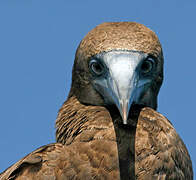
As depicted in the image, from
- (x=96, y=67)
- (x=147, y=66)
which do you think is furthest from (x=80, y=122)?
(x=147, y=66)

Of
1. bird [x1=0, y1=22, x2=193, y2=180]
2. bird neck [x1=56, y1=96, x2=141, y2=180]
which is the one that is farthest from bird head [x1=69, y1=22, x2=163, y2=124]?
bird neck [x1=56, y1=96, x2=141, y2=180]

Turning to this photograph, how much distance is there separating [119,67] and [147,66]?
481 mm

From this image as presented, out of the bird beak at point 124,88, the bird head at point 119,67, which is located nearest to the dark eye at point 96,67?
the bird head at point 119,67

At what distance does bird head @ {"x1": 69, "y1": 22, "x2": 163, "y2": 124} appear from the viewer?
16.6 feet

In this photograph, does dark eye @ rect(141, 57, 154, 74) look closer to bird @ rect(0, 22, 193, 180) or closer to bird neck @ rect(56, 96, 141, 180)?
bird @ rect(0, 22, 193, 180)

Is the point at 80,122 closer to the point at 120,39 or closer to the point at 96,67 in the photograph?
the point at 96,67

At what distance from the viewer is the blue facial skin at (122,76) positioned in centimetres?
501

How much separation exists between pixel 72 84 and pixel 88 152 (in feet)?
3.90

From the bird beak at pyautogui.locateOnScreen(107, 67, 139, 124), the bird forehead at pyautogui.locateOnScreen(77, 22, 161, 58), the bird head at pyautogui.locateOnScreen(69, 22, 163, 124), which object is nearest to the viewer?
the bird beak at pyautogui.locateOnScreen(107, 67, 139, 124)

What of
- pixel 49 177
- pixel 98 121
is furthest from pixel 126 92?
pixel 49 177

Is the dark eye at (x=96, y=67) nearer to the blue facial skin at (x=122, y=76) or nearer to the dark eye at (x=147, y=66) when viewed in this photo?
the blue facial skin at (x=122, y=76)

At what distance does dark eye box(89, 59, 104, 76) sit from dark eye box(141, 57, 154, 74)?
1.32 ft

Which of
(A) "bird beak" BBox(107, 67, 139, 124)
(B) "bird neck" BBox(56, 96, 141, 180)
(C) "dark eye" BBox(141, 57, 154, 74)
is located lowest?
(B) "bird neck" BBox(56, 96, 141, 180)

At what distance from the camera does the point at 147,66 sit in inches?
216
